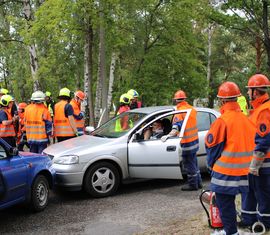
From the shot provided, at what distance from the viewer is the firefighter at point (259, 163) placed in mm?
4383

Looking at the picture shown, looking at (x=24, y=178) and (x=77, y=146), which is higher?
(x=77, y=146)

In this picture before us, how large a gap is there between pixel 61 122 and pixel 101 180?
213cm

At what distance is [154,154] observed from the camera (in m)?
7.39

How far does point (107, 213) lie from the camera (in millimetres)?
6297

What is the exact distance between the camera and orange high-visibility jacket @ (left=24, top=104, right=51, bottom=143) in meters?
8.10

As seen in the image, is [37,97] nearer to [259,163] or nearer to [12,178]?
[12,178]

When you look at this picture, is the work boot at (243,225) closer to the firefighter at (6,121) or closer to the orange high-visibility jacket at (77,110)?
the orange high-visibility jacket at (77,110)

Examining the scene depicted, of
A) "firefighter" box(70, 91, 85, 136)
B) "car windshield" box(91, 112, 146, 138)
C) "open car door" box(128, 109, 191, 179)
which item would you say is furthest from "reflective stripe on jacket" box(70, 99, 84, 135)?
"open car door" box(128, 109, 191, 179)

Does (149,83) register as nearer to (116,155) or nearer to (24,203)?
(116,155)

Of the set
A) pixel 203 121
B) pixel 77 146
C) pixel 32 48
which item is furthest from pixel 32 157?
pixel 32 48

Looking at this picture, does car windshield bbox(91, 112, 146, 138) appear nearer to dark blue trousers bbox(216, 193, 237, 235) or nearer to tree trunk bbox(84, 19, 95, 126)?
dark blue trousers bbox(216, 193, 237, 235)

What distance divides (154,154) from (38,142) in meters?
2.43

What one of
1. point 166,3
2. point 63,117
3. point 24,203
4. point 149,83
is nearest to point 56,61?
point 149,83

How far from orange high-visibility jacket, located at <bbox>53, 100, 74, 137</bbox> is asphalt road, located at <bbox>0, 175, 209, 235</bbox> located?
1.60 m
